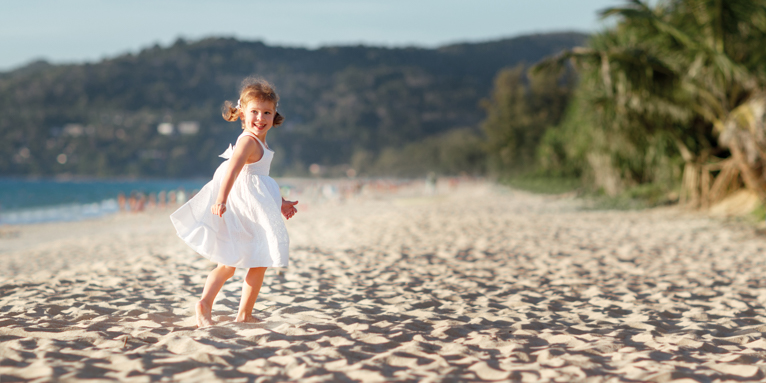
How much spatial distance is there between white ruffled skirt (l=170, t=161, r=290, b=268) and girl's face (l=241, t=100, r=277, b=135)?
9.7 inches

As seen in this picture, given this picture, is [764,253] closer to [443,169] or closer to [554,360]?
[554,360]

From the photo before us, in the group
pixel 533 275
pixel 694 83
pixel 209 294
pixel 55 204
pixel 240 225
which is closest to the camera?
pixel 240 225

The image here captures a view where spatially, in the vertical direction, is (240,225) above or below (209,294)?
above

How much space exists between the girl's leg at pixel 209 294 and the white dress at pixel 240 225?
188 millimetres

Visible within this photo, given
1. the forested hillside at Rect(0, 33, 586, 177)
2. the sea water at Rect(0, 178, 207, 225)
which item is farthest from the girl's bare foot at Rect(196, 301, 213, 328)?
A: the forested hillside at Rect(0, 33, 586, 177)

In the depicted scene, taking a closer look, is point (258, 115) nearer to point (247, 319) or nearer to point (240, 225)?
point (240, 225)

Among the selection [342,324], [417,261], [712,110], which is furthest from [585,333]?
[712,110]

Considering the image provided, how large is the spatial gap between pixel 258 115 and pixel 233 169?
1.23 feet

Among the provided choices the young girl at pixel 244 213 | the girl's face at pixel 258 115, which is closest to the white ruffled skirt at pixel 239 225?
the young girl at pixel 244 213

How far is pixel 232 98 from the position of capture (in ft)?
401

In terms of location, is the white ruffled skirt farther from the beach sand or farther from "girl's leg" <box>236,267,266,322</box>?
the beach sand

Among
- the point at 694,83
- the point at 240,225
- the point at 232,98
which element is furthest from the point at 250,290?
the point at 232,98

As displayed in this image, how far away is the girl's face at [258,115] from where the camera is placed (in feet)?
10.8

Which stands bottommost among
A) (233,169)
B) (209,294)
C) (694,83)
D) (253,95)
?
(209,294)
